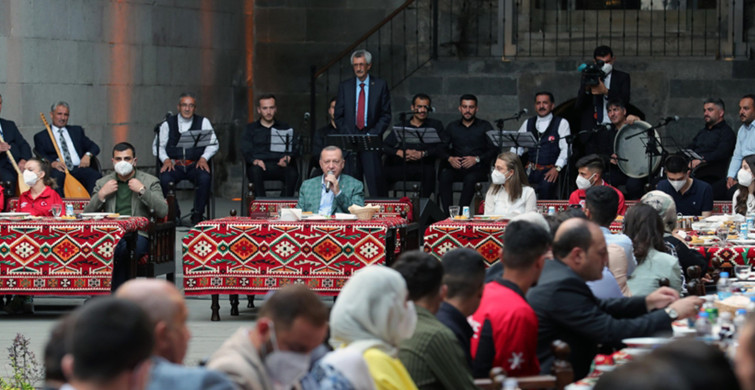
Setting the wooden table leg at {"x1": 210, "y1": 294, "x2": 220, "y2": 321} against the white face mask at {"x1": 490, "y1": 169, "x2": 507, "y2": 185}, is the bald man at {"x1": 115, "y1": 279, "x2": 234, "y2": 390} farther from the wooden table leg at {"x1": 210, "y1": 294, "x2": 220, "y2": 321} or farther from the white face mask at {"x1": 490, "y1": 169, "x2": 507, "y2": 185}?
the white face mask at {"x1": 490, "y1": 169, "x2": 507, "y2": 185}

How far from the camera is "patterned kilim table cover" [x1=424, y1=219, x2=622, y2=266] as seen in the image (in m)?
8.82

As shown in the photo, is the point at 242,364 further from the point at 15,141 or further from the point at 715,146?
the point at 715,146

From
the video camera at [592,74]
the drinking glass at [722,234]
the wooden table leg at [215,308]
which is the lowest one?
the wooden table leg at [215,308]

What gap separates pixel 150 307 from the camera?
3.08 m

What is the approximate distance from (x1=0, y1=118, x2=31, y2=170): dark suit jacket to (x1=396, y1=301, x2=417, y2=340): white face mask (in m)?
8.93

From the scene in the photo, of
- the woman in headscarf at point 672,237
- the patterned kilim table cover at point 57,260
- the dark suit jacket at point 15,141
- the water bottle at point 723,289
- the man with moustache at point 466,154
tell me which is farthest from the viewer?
the man with moustache at point 466,154

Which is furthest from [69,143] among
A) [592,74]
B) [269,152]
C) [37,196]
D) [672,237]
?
[672,237]

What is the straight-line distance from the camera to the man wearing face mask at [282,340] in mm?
3205

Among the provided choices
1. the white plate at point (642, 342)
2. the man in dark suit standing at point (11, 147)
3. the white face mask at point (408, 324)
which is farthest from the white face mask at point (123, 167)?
the white face mask at point (408, 324)

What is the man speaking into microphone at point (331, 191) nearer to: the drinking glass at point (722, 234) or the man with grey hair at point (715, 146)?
the drinking glass at point (722, 234)

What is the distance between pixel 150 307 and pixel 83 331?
1.84 feet

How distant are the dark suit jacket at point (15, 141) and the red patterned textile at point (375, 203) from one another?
2911mm

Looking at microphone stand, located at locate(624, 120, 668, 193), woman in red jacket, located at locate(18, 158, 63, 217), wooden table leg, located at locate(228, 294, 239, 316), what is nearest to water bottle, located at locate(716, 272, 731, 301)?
wooden table leg, located at locate(228, 294, 239, 316)

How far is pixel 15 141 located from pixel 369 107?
3.23 m
